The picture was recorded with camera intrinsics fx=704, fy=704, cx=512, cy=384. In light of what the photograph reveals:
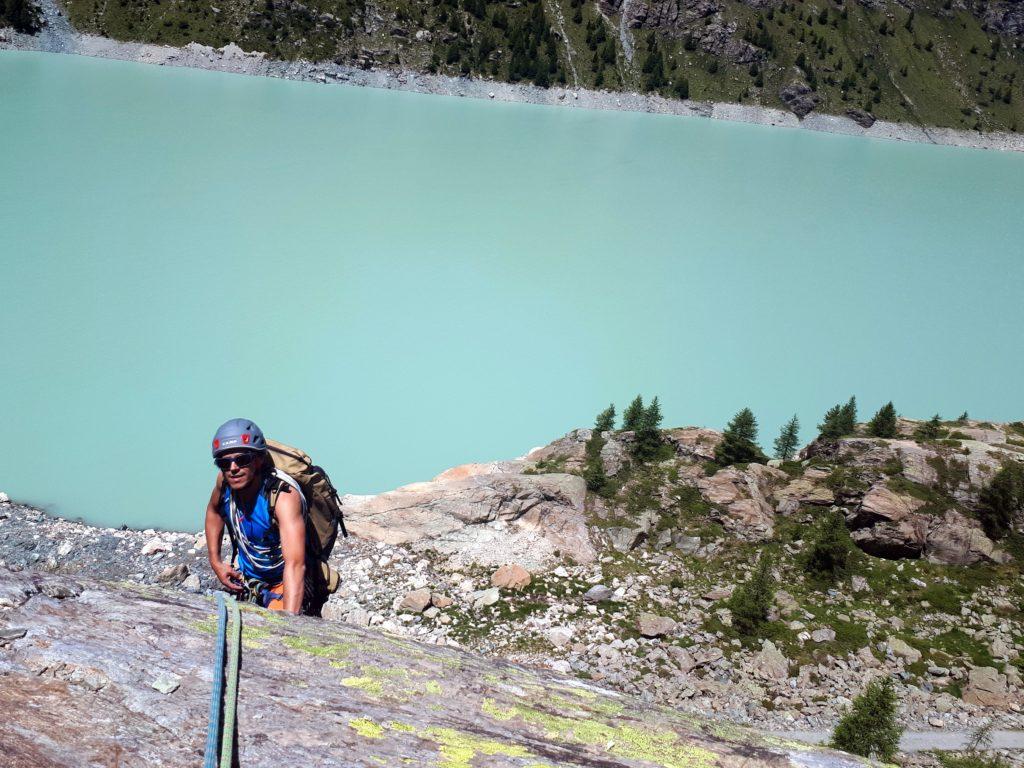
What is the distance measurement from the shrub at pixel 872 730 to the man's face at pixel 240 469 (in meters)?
6.68

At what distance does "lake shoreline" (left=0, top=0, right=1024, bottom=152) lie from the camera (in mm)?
82500

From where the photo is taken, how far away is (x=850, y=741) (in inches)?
283

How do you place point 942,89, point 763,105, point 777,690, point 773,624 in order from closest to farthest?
1. point 777,690
2. point 773,624
3. point 763,105
4. point 942,89

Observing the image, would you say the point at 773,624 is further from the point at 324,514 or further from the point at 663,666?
the point at 324,514

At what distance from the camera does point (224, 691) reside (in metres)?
2.17

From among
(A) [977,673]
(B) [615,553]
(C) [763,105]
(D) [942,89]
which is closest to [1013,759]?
(A) [977,673]

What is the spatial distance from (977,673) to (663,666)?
413cm

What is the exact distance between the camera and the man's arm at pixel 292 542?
3.50 meters

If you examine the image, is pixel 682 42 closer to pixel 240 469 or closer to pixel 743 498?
pixel 743 498

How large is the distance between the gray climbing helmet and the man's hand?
79cm

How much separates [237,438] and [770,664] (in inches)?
314

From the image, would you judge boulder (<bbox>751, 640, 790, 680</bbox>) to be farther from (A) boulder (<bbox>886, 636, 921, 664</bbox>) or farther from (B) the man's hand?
(B) the man's hand

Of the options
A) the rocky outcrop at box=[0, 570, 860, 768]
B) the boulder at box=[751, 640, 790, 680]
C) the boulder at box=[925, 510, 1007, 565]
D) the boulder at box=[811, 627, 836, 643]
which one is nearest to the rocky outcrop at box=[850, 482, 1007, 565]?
the boulder at box=[925, 510, 1007, 565]

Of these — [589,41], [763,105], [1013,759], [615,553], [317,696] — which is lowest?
[1013,759]
